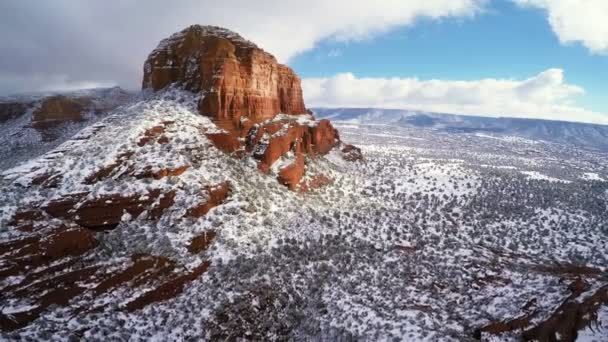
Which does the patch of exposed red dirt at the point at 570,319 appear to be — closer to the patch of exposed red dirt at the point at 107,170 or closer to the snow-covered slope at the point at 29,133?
the patch of exposed red dirt at the point at 107,170

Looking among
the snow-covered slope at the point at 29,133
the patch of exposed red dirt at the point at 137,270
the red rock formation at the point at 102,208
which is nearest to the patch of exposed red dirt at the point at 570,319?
the patch of exposed red dirt at the point at 137,270

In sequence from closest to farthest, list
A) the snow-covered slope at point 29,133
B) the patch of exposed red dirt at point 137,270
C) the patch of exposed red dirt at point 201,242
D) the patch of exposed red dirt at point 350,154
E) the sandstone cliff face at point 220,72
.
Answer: the patch of exposed red dirt at point 137,270 < the patch of exposed red dirt at point 201,242 < the sandstone cliff face at point 220,72 < the snow-covered slope at point 29,133 < the patch of exposed red dirt at point 350,154

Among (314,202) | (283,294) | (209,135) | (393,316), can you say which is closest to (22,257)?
(283,294)

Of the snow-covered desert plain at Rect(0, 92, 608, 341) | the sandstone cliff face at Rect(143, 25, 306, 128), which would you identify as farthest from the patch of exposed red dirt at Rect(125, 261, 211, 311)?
the sandstone cliff face at Rect(143, 25, 306, 128)

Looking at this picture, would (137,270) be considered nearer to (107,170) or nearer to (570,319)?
(107,170)

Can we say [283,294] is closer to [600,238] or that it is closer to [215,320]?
[215,320]

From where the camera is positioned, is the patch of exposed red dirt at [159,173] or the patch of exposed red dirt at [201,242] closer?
the patch of exposed red dirt at [201,242]

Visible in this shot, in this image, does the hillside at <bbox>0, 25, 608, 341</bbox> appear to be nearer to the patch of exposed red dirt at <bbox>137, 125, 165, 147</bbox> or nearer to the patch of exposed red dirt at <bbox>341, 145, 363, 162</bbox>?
the patch of exposed red dirt at <bbox>137, 125, 165, 147</bbox>

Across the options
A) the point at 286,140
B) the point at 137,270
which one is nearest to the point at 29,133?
the point at 286,140
